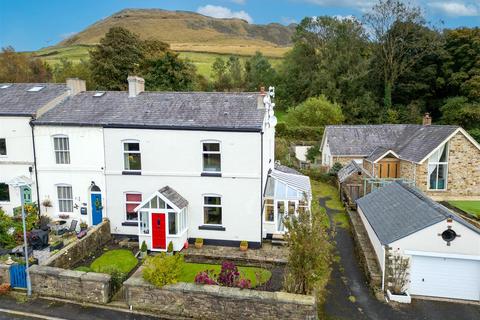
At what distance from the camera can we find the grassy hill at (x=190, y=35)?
98.6 m

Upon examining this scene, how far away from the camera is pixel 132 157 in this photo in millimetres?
19984

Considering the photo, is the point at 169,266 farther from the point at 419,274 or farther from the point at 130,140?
the point at 419,274

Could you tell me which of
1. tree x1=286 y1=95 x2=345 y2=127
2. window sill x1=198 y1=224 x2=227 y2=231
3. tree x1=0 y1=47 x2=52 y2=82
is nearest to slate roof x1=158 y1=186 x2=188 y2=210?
window sill x1=198 y1=224 x2=227 y2=231

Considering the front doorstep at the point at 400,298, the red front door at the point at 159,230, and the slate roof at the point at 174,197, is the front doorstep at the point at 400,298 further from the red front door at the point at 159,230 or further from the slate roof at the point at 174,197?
the red front door at the point at 159,230

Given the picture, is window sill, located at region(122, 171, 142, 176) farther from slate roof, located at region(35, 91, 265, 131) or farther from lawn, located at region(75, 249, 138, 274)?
lawn, located at region(75, 249, 138, 274)

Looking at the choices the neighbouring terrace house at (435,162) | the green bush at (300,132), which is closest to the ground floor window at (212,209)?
the neighbouring terrace house at (435,162)

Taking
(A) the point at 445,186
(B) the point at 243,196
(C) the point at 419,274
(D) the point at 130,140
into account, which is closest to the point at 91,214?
(D) the point at 130,140

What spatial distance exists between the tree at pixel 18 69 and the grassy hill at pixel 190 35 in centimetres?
2582

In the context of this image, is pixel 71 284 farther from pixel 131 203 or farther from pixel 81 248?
pixel 131 203

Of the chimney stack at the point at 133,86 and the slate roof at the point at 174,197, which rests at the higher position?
the chimney stack at the point at 133,86

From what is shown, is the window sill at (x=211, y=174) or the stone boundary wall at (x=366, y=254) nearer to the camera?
the stone boundary wall at (x=366, y=254)

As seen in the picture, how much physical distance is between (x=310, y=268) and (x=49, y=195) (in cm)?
1644

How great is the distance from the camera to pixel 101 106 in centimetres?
2112

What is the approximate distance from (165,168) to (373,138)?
26681 millimetres
